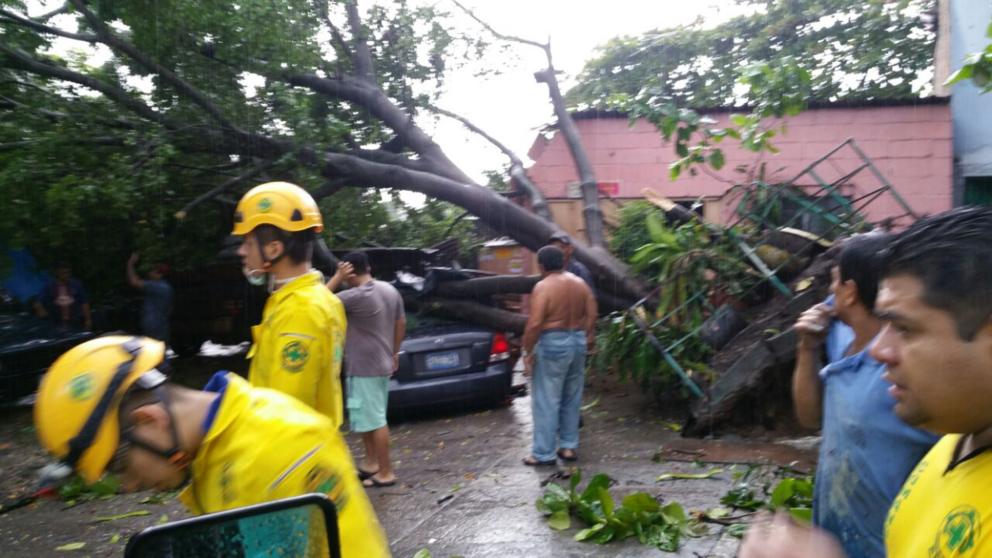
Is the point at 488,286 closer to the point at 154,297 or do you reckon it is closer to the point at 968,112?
the point at 154,297

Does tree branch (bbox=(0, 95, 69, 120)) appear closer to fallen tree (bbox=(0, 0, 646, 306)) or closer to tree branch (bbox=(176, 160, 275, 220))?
fallen tree (bbox=(0, 0, 646, 306))

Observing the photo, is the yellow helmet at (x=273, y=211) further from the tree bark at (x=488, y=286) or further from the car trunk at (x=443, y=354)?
the tree bark at (x=488, y=286)

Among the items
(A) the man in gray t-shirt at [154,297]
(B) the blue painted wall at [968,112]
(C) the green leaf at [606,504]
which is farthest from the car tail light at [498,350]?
(B) the blue painted wall at [968,112]

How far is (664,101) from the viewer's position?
832 centimetres

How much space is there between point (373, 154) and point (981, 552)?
1078 centimetres

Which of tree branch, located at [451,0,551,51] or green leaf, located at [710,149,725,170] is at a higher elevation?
tree branch, located at [451,0,551,51]

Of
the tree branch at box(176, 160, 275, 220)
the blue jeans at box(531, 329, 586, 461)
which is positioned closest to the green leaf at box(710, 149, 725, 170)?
the blue jeans at box(531, 329, 586, 461)

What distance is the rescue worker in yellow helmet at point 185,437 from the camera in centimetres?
177

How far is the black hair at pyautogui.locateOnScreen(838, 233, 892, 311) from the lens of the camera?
2.69m

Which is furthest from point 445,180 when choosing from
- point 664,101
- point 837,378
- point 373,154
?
point 837,378

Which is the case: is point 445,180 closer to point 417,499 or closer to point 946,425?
point 417,499

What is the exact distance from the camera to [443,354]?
8.76 metres

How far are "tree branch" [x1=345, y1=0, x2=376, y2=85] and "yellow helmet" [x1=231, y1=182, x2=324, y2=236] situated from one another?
28.4 feet

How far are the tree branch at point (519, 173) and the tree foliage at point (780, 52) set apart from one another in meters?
4.25
